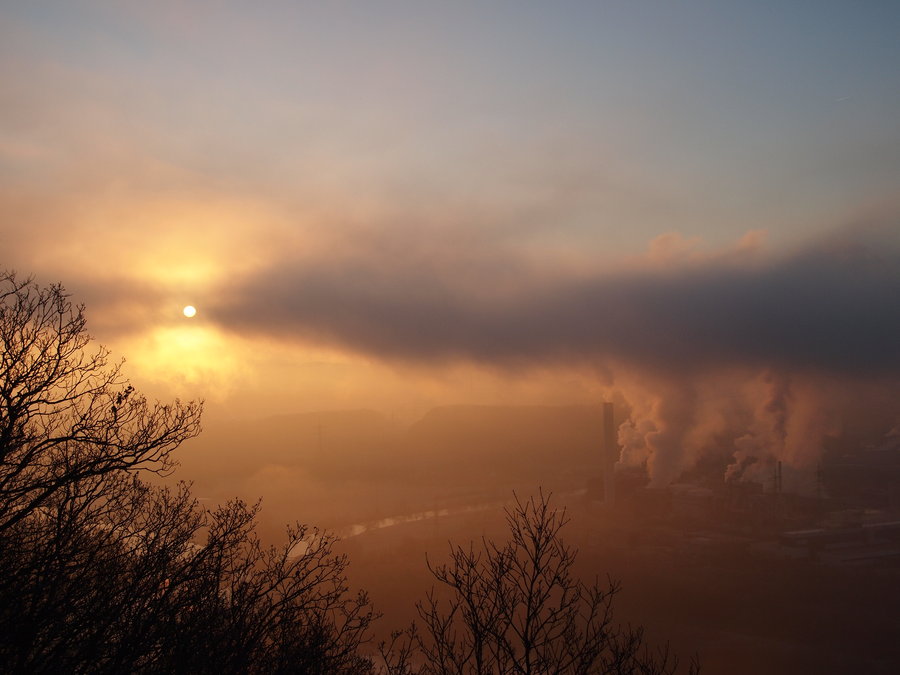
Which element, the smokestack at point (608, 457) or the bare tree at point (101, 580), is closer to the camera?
the bare tree at point (101, 580)

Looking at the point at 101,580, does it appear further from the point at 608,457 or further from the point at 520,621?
the point at 608,457

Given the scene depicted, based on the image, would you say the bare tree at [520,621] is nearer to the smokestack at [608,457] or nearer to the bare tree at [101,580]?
the bare tree at [101,580]

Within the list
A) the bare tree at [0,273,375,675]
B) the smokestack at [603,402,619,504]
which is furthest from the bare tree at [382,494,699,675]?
the smokestack at [603,402,619,504]

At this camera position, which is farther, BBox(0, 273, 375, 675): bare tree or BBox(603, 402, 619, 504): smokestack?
BBox(603, 402, 619, 504): smokestack

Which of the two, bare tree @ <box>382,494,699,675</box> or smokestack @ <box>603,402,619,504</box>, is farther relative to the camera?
smokestack @ <box>603,402,619,504</box>

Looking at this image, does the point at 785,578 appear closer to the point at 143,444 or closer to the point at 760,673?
the point at 760,673

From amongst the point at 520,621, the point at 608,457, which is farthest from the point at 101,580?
the point at 608,457

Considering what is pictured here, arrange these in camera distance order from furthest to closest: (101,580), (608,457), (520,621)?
(608,457) < (520,621) < (101,580)

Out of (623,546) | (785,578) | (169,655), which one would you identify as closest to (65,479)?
(169,655)

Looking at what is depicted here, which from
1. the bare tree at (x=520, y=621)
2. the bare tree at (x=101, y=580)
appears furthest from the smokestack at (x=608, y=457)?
the bare tree at (x=101, y=580)

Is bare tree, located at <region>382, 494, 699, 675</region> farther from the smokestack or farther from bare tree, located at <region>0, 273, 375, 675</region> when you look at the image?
the smokestack

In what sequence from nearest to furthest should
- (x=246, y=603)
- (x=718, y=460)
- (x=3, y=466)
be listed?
(x=3, y=466) → (x=246, y=603) → (x=718, y=460)
